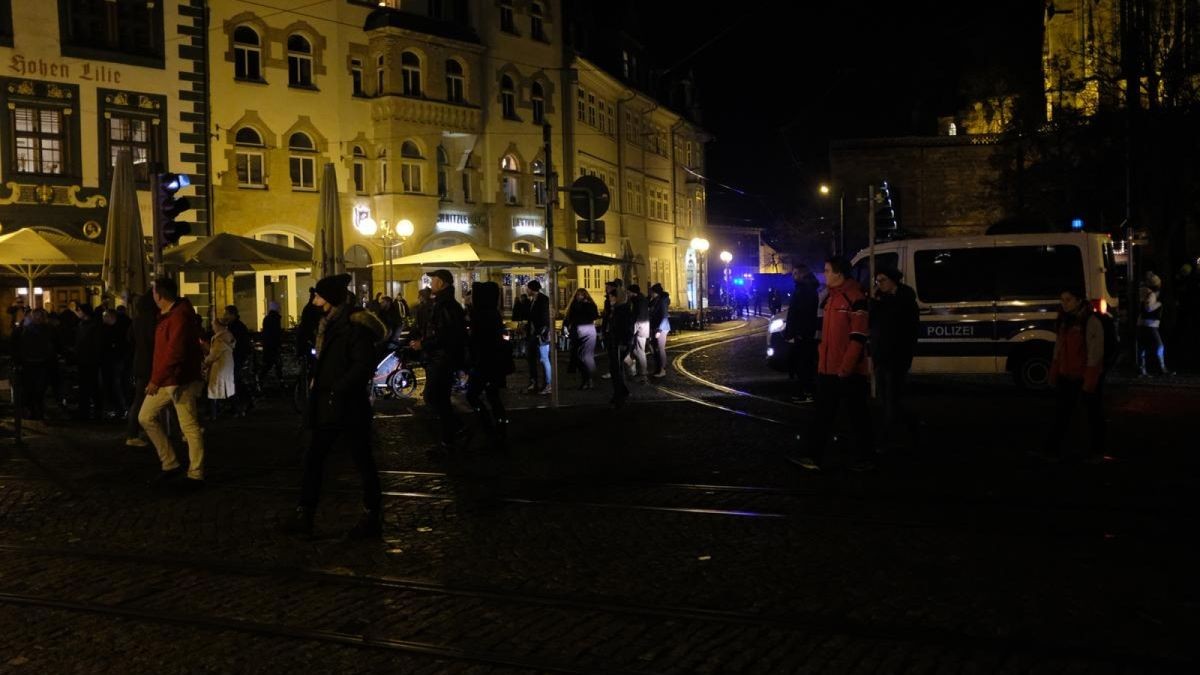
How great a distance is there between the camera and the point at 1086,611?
6.10m

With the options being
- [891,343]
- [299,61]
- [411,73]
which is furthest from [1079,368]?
[411,73]

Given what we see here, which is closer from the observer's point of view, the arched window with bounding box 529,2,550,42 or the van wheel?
the van wheel

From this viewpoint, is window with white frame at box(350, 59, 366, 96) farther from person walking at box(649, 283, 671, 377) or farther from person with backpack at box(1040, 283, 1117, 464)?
person with backpack at box(1040, 283, 1117, 464)

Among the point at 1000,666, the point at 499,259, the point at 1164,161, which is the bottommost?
the point at 1000,666

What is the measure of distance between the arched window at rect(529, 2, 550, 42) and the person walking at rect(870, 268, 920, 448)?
3312 cm

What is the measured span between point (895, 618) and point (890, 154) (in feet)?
155

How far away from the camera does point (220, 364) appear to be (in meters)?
15.9

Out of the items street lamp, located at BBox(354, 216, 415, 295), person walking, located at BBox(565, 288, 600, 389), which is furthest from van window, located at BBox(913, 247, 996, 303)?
street lamp, located at BBox(354, 216, 415, 295)

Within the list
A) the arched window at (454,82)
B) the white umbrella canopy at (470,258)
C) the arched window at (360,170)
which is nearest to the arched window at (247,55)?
the arched window at (360,170)

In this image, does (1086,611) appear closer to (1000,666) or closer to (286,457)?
(1000,666)

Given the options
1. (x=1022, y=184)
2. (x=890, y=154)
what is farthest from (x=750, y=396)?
(x=890, y=154)

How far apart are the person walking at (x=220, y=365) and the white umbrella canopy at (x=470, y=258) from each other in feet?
35.8

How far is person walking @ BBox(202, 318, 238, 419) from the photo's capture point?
616 inches

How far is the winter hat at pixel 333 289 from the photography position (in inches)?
323
